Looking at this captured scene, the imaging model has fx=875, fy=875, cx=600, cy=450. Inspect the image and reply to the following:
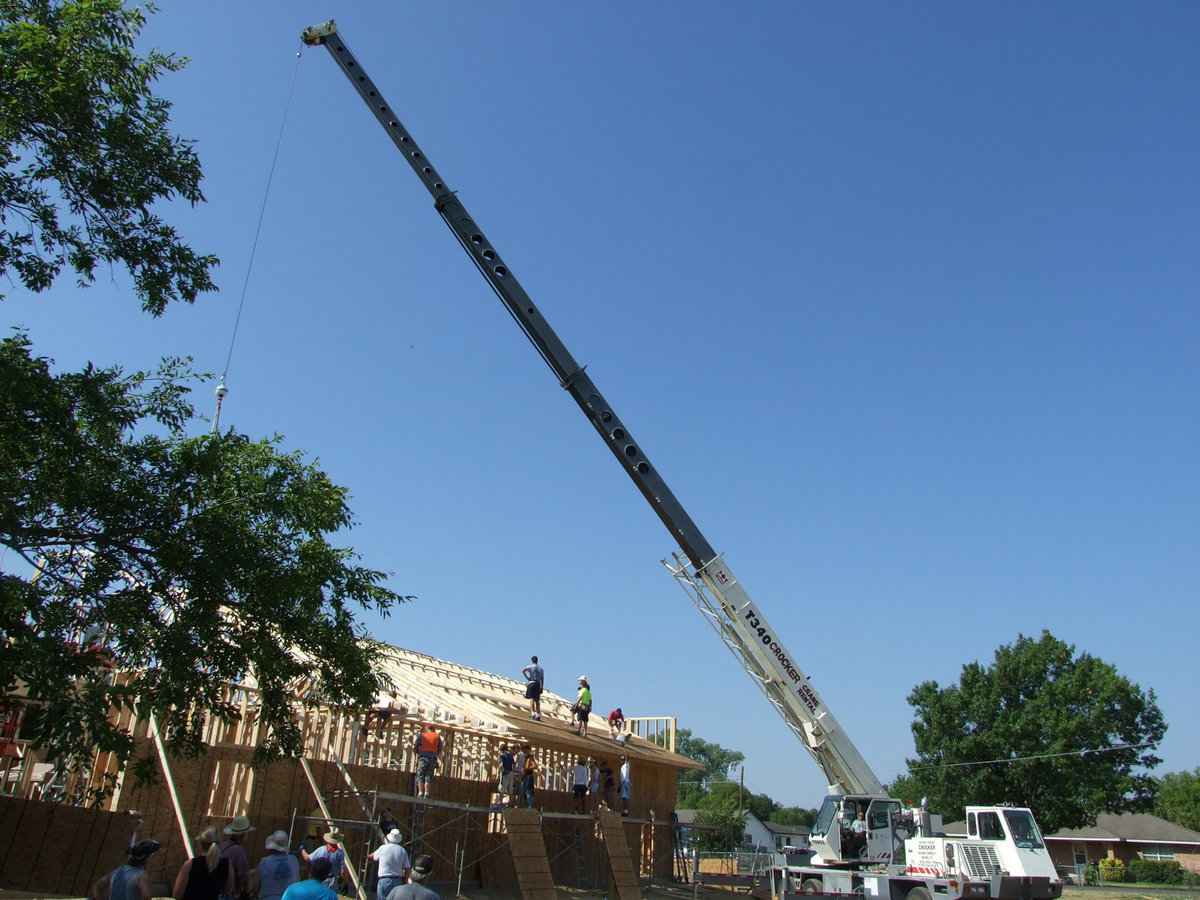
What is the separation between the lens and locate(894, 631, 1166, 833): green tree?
44000 millimetres

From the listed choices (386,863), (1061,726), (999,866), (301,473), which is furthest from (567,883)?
(1061,726)

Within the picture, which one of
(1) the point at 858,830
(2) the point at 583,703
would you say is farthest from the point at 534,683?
(1) the point at 858,830

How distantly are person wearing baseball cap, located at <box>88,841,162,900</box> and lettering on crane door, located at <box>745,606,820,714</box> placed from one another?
12242 mm

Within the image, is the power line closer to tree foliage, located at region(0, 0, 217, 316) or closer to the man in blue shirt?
the man in blue shirt

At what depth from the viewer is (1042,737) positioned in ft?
148

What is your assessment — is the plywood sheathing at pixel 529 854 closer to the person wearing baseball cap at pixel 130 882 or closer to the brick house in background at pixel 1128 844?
the person wearing baseball cap at pixel 130 882

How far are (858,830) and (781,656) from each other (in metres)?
3.65

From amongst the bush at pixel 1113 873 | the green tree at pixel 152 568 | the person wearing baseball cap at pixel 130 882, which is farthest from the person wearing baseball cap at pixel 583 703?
the bush at pixel 1113 873

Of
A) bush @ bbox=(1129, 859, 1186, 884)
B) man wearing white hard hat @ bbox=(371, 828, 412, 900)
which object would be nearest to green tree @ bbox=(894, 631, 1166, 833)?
bush @ bbox=(1129, 859, 1186, 884)

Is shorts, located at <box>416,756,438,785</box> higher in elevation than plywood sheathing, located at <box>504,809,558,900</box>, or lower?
higher

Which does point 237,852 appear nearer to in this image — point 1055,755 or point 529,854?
point 529,854

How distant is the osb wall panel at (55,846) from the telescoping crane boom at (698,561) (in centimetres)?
1044

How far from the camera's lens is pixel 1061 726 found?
145 feet

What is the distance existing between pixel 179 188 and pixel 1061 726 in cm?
4733
